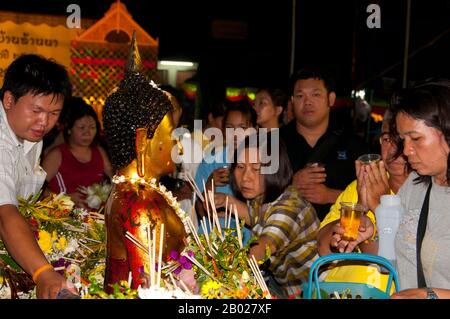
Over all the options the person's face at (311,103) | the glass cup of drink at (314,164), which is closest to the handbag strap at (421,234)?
the glass cup of drink at (314,164)

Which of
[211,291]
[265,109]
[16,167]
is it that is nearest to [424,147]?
[211,291]

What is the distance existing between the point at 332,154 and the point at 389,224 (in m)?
1.58

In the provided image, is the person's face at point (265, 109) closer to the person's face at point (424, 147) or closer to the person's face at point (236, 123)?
the person's face at point (236, 123)

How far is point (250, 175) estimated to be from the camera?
275 centimetres

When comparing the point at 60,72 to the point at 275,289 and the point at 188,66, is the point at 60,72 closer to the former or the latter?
the point at 275,289

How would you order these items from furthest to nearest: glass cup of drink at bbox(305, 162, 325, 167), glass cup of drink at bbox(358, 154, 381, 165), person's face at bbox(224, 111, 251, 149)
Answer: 1. person's face at bbox(224, 111, 251, 149)
2. glass cup of drink at bbox(305, 162, 325, 167)
3. glass cup of drink at bbox(358, 154, 381, 165)

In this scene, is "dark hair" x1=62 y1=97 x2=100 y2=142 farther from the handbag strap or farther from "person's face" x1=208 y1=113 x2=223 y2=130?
the handbag strap

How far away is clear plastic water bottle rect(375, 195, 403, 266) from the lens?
6.73ft

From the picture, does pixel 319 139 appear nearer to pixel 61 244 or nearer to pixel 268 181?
pixel 268 181

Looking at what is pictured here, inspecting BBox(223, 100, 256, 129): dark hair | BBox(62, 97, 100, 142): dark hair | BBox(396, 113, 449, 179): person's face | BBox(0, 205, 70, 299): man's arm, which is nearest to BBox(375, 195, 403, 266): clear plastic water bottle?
BBox(396, 113, 449, 179): person's face

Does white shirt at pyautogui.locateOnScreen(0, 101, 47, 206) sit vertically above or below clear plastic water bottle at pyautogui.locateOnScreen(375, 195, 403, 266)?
above

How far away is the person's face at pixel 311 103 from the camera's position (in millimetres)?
3697

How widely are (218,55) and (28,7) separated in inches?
177

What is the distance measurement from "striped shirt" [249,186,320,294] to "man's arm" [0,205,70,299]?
1.03 m
